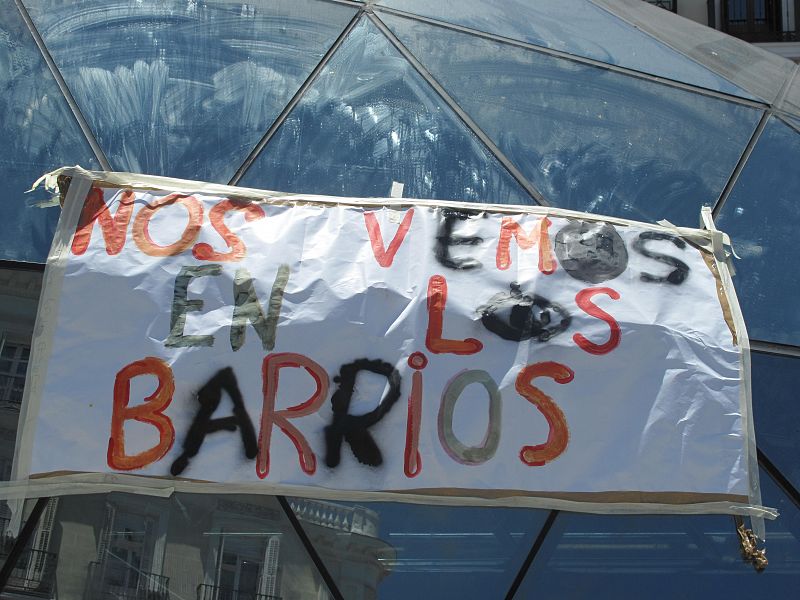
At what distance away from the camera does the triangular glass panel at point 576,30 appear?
18.0ft

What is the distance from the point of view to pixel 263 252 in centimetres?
459

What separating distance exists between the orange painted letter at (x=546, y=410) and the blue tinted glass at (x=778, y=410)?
900 mm

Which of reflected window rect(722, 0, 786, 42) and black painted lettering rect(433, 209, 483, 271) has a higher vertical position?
reflected window rect(722, 0, 786, 42)

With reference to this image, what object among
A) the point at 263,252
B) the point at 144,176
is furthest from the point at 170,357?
the point at 144,176

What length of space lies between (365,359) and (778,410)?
73.6 inches

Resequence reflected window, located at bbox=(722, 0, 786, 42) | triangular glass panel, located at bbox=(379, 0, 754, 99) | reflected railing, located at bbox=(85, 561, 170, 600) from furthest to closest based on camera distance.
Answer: reflected window, located at bbox=(722, 0, 786, 42) → triangular glass panel, located at bbox=(379, 0, 754, 99) → reflected railing, located at bbox=(85, 561, 170, 600)

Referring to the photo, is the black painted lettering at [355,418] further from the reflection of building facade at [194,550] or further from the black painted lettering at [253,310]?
the black painted lettering at [253,310]

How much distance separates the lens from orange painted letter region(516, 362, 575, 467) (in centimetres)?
423

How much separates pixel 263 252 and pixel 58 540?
151cm

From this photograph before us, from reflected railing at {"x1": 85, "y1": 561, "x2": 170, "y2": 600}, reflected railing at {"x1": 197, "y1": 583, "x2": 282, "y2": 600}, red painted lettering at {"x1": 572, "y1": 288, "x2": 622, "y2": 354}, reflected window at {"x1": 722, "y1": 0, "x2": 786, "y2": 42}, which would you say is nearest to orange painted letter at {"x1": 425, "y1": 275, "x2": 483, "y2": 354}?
red painted lettering at {"x1": 572, "y1": 288, "x2": 622, "y2": 354}

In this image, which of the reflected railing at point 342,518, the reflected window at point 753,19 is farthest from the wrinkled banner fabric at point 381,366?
the reflected window at point 753,19

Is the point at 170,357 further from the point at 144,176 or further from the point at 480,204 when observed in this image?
the point at 480,204

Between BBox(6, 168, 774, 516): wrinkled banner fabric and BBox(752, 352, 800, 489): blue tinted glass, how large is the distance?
0.20 m

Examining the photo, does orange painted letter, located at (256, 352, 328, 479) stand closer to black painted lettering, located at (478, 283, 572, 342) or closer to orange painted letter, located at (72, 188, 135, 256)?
black painted lettering, located at (478, 283, 572, 342)
